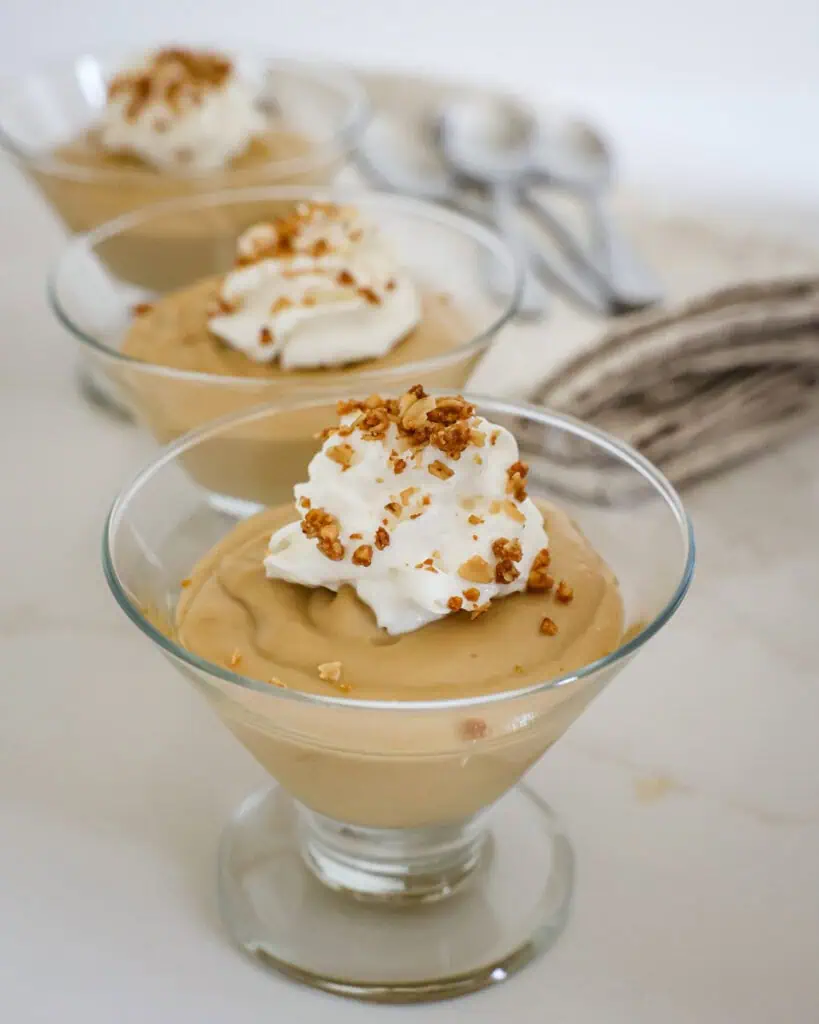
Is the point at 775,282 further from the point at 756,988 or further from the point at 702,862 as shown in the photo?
the point at 756,988

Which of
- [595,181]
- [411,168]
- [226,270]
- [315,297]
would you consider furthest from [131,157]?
[595,181]

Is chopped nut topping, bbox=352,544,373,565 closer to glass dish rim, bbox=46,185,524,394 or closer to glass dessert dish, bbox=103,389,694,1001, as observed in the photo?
glass dessert dish, bbox=103,389,694,1001

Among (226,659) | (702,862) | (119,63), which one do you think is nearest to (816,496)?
(702,862)

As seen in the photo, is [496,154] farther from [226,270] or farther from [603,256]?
[226,270]

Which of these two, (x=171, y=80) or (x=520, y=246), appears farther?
(x=520, y=246)

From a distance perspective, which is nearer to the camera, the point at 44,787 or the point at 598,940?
the point at 598,940

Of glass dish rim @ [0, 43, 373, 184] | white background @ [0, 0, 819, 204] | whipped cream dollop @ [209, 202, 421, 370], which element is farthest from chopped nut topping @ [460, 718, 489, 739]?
white background @ [0, 0, 819, 204]
